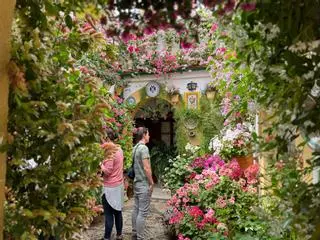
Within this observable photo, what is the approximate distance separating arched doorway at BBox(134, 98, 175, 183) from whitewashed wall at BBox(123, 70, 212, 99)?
1.63 feet

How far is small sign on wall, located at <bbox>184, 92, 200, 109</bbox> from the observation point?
1053 centimetres

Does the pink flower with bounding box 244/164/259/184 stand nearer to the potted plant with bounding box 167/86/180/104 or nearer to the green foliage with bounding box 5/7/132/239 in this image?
the green foliage with bounding box 5/7/132/239

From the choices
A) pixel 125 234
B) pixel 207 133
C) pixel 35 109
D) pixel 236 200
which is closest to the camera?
pixel 35 109

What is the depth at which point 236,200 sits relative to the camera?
5.10 metres

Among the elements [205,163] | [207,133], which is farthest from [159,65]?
[205,163]

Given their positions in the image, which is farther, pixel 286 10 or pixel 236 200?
pixel 236 200

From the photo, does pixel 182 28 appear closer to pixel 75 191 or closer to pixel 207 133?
pixel 75 191

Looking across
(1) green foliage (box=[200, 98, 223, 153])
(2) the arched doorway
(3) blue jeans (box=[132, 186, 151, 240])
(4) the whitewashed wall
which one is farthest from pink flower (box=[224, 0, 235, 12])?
(2) the arched doorway

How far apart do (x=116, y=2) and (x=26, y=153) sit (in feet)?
2.90

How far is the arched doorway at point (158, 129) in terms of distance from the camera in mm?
11961

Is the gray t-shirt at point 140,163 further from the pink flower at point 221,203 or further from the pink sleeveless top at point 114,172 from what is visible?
the pink flower at point 221,203

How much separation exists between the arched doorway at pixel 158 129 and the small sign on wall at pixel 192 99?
86 centimetres

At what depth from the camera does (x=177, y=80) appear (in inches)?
421

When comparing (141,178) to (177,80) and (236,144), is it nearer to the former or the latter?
(236,144)
